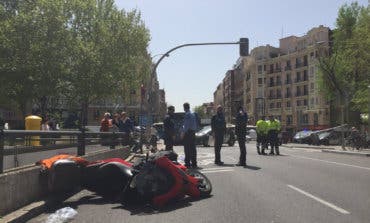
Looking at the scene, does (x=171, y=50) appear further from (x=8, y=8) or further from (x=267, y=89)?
(x=267, y=89)

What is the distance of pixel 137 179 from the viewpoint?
938 centimetres

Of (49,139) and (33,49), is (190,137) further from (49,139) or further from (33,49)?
(33,49)

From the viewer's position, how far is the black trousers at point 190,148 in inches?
624

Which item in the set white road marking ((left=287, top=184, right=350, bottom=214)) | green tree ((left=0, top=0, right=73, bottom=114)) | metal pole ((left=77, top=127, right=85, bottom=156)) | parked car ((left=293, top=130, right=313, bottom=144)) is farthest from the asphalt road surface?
parked car ((left=293, top=130, right=313, bottom=144))

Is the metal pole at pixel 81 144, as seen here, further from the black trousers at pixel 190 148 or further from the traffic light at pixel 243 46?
the traffic light at pixel 243 46

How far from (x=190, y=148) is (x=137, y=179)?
21.5 ft

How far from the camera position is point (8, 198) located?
26.1ft

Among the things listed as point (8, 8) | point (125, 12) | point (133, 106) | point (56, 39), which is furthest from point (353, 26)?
point (133, 106)

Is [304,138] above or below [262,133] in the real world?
below

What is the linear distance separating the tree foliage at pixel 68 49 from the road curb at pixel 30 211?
4076cm

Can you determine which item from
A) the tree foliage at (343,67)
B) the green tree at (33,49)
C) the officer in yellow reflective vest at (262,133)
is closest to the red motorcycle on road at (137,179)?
the officer in yellow reflective vest at (262,133)

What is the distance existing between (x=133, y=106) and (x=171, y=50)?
8285cm

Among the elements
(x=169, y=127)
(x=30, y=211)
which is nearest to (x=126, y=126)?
(x=169, y=127)

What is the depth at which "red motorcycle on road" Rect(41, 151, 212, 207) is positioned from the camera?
9.34 meters
